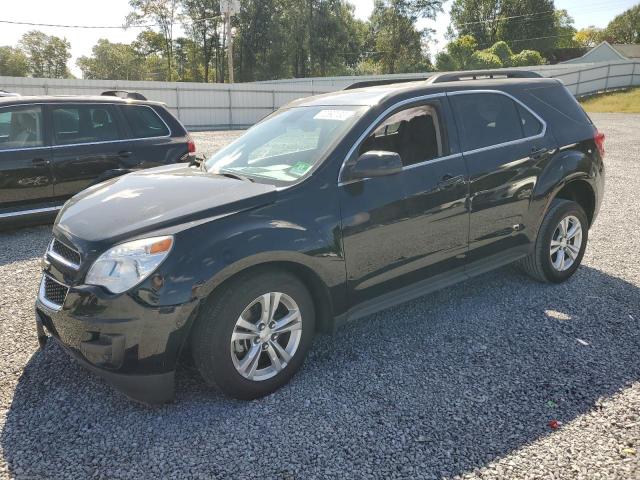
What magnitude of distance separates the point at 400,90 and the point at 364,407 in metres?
2.21

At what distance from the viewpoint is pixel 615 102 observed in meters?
28.7

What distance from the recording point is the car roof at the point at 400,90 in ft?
11.7

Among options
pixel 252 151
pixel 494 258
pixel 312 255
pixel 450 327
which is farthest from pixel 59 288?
pixel 494 258

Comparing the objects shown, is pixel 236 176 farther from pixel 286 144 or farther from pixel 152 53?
pixel 152 53

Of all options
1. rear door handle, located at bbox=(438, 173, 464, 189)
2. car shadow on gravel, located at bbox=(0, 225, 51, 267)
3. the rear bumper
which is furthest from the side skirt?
car shadow on gravel, located at bbox=(0, 225, 51, 267)

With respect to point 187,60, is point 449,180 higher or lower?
lower

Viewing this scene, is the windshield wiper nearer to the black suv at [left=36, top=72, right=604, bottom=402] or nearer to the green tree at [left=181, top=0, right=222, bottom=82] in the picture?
the black suv at [left=36, top=72, right=604, bottom=402]

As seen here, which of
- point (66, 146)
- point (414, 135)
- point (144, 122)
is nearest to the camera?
point (414, 135)

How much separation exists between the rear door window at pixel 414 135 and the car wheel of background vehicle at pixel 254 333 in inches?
52.4

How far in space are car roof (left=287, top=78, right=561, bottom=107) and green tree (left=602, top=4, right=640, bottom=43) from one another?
97.2 meters

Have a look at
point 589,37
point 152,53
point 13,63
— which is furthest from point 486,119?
point 589,37

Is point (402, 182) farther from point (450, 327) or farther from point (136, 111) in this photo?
point (136, 111)

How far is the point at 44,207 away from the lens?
6.23 metres

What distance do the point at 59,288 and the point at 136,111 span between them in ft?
15.6
